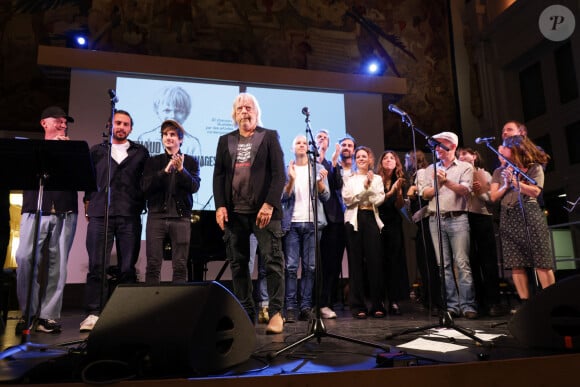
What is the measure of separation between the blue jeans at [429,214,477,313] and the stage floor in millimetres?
380

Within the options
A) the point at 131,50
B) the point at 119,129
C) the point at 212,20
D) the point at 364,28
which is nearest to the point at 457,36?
the point at 364,28

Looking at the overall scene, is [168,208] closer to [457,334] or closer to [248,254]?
[248,254]

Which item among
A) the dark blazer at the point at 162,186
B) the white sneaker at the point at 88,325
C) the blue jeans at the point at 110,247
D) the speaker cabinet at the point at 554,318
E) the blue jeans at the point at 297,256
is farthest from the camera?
the blue jeans at the point at 297,256

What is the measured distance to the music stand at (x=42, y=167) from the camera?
2.53m

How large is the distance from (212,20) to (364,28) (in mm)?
3029

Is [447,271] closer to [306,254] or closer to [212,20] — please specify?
[306,254]

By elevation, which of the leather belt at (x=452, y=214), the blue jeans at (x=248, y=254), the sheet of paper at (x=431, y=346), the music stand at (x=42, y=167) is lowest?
the sheet of paper at (x=431, y=346)

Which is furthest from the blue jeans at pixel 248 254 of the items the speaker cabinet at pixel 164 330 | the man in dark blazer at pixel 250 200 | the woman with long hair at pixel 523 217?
the woman with long hair at pixel 523 217

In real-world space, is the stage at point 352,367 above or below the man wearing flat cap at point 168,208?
below

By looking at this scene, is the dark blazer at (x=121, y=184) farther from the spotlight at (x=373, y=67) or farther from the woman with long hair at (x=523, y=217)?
the spotlight at (x=373, y=67)

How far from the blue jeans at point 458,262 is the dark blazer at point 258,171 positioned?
64.7 inches

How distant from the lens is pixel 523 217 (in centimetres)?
381

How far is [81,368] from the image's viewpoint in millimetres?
1565

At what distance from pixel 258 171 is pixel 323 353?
1388mm
